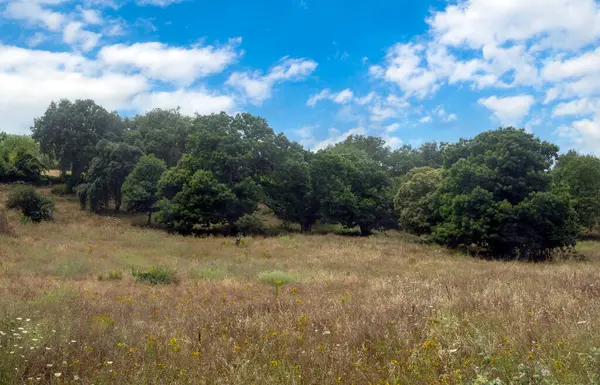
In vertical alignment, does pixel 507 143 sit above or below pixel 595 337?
above

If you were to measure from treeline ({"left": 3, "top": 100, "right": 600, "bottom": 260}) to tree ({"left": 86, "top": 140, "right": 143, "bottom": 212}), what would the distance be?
0.11 meters

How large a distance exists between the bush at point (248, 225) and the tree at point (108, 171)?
1394cm

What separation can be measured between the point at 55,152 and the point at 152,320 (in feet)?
159

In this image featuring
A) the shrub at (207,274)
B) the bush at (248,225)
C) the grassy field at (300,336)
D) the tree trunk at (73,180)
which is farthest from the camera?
the tree trunk at (73,180)

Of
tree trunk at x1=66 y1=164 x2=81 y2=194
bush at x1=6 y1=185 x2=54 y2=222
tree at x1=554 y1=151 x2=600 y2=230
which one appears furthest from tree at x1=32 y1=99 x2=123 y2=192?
tree at x1=554 y1=151 x2=600 y2=230

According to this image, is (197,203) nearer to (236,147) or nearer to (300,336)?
(236,147)

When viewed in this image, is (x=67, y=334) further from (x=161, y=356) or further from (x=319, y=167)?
(x=319, y=167)

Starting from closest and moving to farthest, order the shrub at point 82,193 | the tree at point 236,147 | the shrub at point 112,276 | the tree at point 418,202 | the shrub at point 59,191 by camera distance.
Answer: the shrub at point 112,276 → the tree at point 418,202 → the tree at point 236,147 → the shrub at point 82,193 → the shrub at point 59,191

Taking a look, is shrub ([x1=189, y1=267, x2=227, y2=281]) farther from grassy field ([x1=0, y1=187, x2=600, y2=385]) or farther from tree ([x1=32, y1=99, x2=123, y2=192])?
tree ([x1=32, y1=99, x2=123, y2=192])

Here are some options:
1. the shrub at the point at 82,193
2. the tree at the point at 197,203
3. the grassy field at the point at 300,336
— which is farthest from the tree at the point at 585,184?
the shrub at the point at 82,193

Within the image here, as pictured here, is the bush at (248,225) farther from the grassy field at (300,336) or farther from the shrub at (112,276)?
the grassy field at (300,336)

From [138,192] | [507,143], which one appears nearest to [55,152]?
[138,192]

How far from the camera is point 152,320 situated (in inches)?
268

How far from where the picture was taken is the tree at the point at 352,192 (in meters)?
38.1
